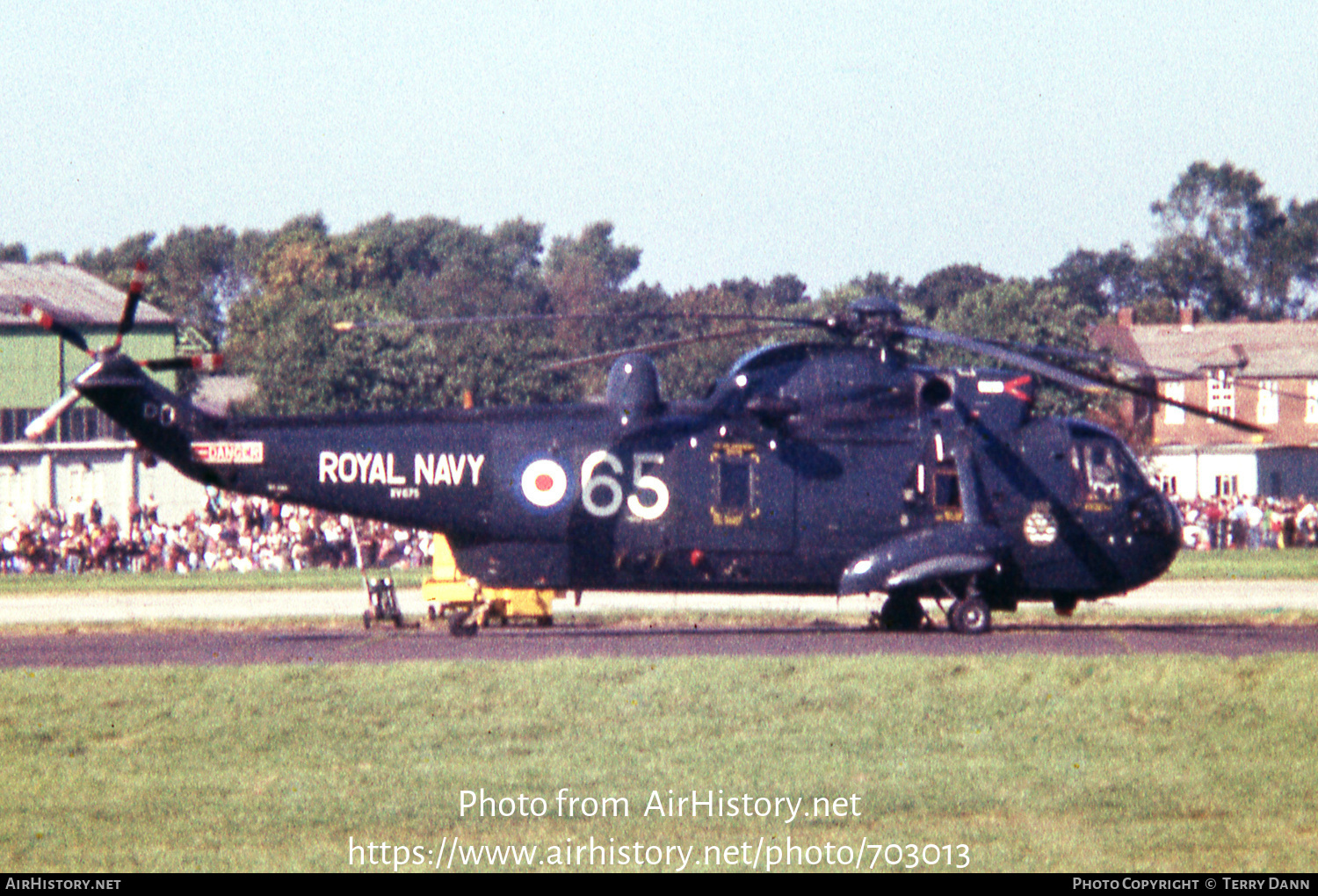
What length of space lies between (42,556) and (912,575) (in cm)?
3165

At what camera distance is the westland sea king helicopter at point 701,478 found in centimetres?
2091

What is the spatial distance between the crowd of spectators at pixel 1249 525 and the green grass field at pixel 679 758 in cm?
3641

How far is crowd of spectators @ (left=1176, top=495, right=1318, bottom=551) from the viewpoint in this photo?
5075cm

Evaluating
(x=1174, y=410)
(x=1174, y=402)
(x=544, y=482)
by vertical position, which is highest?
(x=1174, y=410)

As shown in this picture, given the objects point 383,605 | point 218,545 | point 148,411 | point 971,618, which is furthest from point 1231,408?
point 148,411

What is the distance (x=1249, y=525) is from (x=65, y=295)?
154 ft

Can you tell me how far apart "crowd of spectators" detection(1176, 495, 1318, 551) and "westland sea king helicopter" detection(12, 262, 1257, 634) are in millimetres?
31768

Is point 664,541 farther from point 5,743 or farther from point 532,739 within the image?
point 5,743

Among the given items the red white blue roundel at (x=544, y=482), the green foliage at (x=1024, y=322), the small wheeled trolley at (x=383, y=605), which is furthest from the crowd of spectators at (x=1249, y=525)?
the red white blue roundel at (x=544, y=482)

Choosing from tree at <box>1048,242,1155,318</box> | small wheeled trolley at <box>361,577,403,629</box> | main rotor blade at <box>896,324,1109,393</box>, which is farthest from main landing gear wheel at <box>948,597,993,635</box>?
tree at <box>1048,242,1155,318</box>

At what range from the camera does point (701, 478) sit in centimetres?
2112

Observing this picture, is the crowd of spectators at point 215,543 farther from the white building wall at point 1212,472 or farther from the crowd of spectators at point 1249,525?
the white building wall at point 1212,472

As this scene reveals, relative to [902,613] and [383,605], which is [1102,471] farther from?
[383,605]
